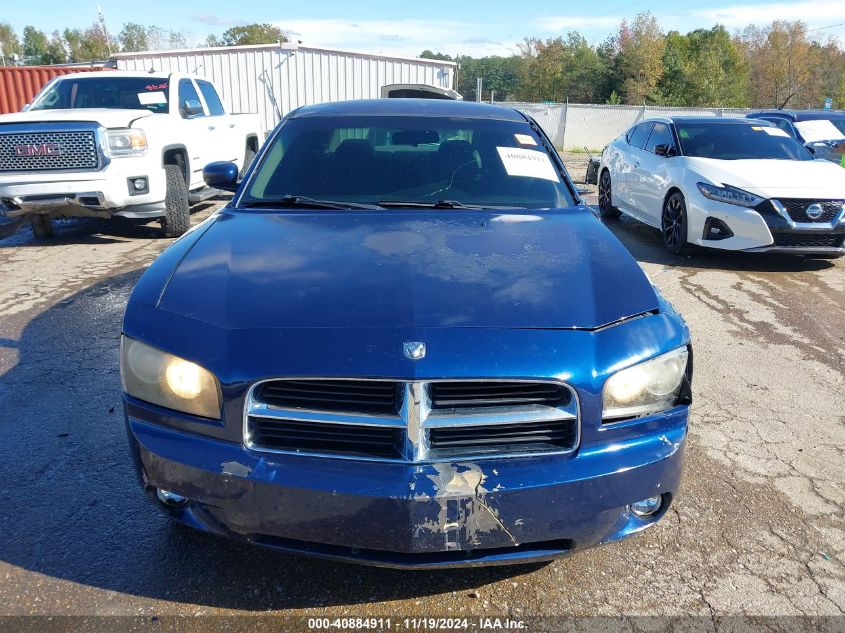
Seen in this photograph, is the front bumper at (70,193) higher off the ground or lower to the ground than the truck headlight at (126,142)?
lower

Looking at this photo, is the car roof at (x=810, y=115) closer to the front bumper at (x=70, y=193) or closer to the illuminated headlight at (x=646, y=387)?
the front bumper at (x=70, y=193)

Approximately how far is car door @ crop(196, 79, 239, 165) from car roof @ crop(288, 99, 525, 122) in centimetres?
554

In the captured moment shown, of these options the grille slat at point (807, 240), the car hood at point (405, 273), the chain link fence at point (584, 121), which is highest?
the car hood at point (405, 273)

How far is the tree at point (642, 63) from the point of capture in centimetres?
5572

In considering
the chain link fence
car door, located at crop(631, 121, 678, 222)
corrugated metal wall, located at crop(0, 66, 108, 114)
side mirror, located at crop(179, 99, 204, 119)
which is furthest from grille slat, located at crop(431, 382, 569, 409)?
the chain link fence

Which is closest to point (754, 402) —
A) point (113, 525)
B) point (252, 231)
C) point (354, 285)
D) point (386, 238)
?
point (386, 238)

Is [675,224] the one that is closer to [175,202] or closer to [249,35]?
[175,202]

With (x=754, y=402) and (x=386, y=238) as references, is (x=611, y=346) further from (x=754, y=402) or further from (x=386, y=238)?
(x=754, y=402)

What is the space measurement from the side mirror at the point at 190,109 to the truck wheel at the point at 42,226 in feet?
6.87

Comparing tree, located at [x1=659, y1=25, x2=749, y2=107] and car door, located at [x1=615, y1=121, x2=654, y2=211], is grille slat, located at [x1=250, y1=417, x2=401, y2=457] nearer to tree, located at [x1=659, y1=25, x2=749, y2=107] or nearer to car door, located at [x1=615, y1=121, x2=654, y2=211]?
car door, located at [x1=615, y1=121, x2=654, y2=211]

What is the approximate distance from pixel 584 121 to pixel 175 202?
26.0m

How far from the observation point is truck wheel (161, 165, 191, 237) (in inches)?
289

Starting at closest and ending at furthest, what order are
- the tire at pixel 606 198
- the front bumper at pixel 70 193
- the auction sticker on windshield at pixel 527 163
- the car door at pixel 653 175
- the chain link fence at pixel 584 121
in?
the auction sticker on windshield at pixel 527 163, the front bumper at pixel 70 193, the car door at pixel 653 175, the tire at pixel 606 198, the chain link fence at pixel 584 121

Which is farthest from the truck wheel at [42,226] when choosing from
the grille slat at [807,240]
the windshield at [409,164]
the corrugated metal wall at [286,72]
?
the corrugated metal wall at [286,72]
